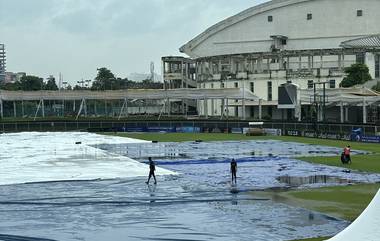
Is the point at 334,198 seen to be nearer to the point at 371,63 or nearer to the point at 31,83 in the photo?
the point at 371,63

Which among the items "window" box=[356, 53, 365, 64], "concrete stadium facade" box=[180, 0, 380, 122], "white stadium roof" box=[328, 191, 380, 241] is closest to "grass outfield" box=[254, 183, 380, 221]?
"white stadium roof" box=[328, 191, 380, 241]

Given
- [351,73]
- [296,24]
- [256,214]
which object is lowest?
[256,214]

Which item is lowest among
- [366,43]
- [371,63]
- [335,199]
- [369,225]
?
[335,199]

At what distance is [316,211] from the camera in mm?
27844

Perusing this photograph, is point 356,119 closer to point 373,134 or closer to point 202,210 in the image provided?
point 373,134

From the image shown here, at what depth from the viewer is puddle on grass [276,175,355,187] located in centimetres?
3748

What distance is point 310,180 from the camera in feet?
127

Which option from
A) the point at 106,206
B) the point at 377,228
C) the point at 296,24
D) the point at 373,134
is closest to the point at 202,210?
the point at 106,206

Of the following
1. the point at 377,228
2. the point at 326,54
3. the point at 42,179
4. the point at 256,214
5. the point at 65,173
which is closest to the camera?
the point at 377,228

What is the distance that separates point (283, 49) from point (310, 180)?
108815mm

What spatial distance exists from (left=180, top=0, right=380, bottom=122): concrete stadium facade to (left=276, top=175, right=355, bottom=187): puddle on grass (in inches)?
3027

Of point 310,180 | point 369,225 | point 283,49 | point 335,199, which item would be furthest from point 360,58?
point 369,225

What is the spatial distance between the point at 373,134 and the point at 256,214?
1898 inches

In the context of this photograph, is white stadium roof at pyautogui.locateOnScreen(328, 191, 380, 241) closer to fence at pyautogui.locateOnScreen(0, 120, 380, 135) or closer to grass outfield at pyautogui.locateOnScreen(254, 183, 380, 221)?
grass outfield at pyautogui.locateOnScreen(254, 183, 380, 221)
